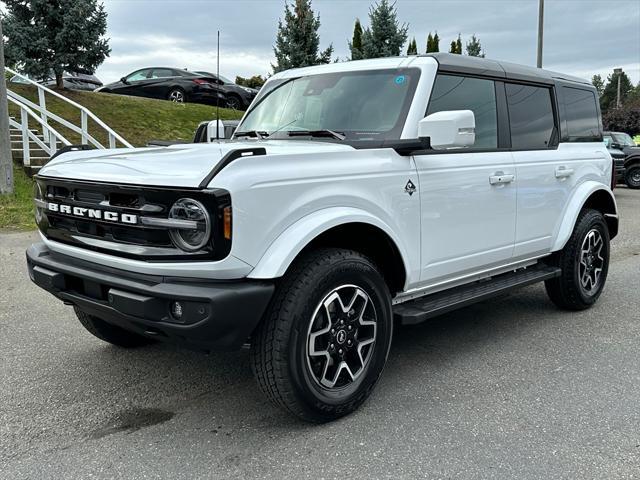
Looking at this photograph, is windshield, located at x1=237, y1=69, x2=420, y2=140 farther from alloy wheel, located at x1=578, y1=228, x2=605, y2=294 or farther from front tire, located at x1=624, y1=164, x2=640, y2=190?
front tire, located at x1=624, y1=164, x2=640, y2=190

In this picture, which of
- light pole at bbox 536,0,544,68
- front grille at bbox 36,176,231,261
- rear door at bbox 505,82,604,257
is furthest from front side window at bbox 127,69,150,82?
front grille at bbox 36,176,231,261

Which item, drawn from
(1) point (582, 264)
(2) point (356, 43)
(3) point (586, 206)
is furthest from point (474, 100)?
(2) point (356, 43)

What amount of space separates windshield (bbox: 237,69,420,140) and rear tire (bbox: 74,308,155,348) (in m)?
1.67

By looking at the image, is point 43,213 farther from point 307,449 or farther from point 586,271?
point 586,271

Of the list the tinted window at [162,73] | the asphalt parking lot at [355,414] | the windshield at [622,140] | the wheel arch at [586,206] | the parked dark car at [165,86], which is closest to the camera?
the asphalt parking lot at [355,414]

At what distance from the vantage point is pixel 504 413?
10.5 ft

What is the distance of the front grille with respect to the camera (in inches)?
102

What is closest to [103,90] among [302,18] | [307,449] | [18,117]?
[18,117]

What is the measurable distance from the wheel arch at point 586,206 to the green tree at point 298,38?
53.7 ft

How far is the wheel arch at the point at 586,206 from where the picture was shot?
473 cm

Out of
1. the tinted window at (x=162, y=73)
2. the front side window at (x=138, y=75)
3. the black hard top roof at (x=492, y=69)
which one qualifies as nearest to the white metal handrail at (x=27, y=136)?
the front side window at (x=138, y=75)

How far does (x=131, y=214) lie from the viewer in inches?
109

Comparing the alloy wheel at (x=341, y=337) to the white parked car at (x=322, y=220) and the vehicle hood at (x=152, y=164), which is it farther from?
the vehicle hood at (x=152, y=164)

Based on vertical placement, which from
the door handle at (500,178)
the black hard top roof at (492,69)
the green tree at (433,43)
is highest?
the green tree at (433,43)
